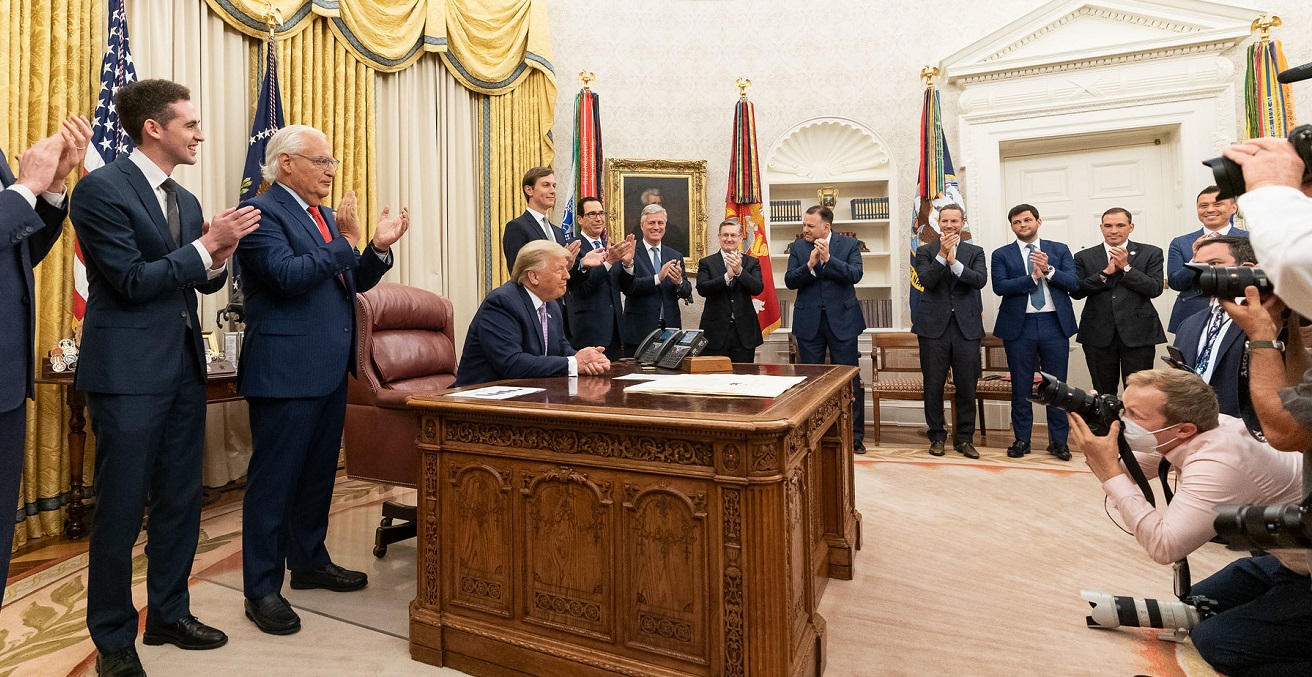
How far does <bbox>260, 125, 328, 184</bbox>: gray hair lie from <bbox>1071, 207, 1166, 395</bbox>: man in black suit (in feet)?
16.4

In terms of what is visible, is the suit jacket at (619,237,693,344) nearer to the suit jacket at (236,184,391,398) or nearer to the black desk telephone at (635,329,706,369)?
the black desk telephone at (635,329,706,369)

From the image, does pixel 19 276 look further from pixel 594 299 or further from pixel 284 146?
pixel 594 299

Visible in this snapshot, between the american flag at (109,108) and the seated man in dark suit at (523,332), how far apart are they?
88.6 inches

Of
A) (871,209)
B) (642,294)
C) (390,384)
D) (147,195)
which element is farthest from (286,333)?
(871,209)

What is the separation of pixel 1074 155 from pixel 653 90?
410cm

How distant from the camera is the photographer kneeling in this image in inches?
74.0

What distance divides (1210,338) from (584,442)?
10.3 ft

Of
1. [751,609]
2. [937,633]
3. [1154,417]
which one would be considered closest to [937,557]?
[937,633]

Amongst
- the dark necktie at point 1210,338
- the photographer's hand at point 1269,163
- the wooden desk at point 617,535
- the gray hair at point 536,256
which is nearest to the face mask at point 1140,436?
the wooden desk at point 617,535

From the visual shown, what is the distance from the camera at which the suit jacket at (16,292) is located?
1.67 metres

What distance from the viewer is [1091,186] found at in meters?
6.58

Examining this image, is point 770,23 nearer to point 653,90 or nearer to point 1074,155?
point 653,90

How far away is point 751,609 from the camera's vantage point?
169 cm

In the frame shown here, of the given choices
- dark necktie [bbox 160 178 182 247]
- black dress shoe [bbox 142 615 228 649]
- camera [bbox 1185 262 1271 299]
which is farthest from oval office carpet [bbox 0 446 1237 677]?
A: dark necktie [bbox 160 178 182 247]
